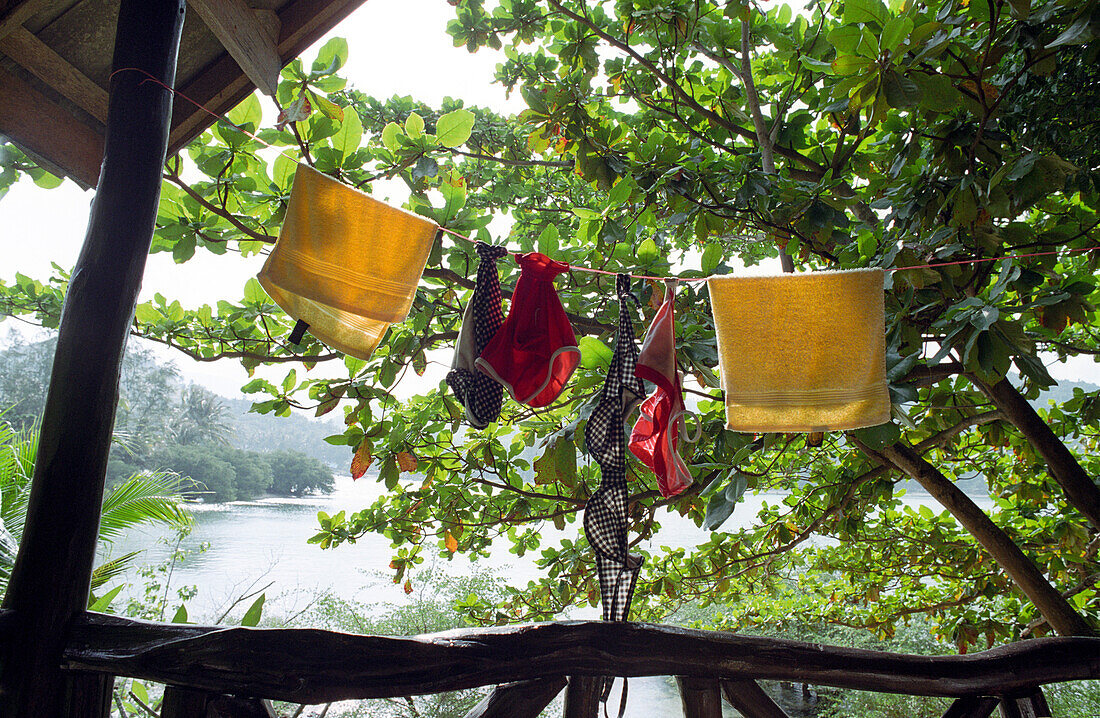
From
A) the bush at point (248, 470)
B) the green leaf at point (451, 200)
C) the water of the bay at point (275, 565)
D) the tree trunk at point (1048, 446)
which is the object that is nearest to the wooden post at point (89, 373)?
the green leaf at point (451, 200)

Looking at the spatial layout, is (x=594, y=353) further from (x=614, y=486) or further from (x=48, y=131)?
(x=48, y=131)

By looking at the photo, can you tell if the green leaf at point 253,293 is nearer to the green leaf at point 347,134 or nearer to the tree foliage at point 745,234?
the tree foliage at point 745,234

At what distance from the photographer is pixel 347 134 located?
1350mm

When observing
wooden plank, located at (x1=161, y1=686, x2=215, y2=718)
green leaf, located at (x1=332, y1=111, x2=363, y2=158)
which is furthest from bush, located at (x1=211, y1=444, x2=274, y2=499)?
wooden plank, located at (x1=161, y1=686, x2=215, y2=718)

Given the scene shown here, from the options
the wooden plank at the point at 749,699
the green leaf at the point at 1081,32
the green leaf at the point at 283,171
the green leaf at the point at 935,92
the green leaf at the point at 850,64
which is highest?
the green leaf at the point at 283,171

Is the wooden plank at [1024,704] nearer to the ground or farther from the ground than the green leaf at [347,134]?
nearer to the ground

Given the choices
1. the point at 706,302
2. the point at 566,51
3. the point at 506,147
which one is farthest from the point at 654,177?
the point at 506,147

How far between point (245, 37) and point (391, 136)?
1.16 ft

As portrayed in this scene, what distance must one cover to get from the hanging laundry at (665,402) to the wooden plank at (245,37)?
3.15ft

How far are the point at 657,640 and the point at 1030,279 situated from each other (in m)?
1.01

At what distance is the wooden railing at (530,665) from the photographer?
781 mm

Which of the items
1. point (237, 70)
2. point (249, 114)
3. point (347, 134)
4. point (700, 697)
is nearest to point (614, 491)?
point (700, 697)

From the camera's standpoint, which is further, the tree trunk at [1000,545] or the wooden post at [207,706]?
the tree trunk at [1000,545]

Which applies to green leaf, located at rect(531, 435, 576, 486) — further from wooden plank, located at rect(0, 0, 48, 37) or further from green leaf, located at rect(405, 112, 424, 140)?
wooden plank, located at rect(0, 0, 48, 37)
